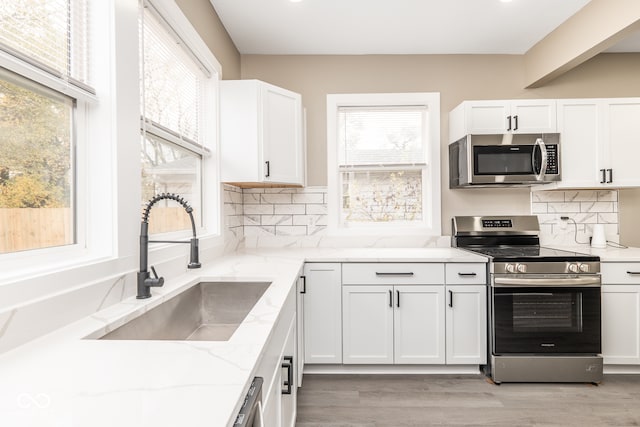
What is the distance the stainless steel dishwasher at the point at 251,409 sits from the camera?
0.71m

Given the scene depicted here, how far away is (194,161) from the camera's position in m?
2.47

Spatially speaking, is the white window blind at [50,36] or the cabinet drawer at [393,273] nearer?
the white window blind at [50,36]

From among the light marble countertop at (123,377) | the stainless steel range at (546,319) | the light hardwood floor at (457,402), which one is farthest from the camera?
the stainless steel range at (546,319)

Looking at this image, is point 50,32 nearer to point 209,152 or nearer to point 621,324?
point 209,152

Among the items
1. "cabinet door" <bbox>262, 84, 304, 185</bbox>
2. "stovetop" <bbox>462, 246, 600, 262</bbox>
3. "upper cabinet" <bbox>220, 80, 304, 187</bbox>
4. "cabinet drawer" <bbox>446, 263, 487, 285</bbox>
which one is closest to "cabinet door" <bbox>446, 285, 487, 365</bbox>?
"cabinet drawer" <bbox>446, 263, 487, 285</bbox>

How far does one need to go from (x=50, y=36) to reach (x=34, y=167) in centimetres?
45

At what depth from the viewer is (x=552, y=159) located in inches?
113

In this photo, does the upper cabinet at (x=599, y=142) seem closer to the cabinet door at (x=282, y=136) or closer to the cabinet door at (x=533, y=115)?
the cabinet door at (x=533, y=115)

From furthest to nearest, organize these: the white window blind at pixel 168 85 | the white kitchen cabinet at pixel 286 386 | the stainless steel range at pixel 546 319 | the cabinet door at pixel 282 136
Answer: the cabinet door at pixel 282 136 → the stainless steel range at pixel 546 319 → the white window blind at pixel 168 85 → the white kitchen cabinet at pixel 286 386

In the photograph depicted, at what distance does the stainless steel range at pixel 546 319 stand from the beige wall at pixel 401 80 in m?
0.88

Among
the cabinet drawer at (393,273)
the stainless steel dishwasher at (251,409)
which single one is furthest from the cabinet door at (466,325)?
the stainless steel dishwasher at (251,409)

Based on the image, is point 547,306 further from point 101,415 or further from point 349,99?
point 101,415

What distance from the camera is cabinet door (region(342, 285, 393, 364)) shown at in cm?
266

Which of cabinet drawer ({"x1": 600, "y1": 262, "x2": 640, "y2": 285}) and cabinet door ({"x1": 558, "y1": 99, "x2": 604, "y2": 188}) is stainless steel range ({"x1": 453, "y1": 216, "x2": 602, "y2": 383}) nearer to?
cabinet drawer ({"x1": 600, "y1": 262, "x2": 640, "y2": 285})
